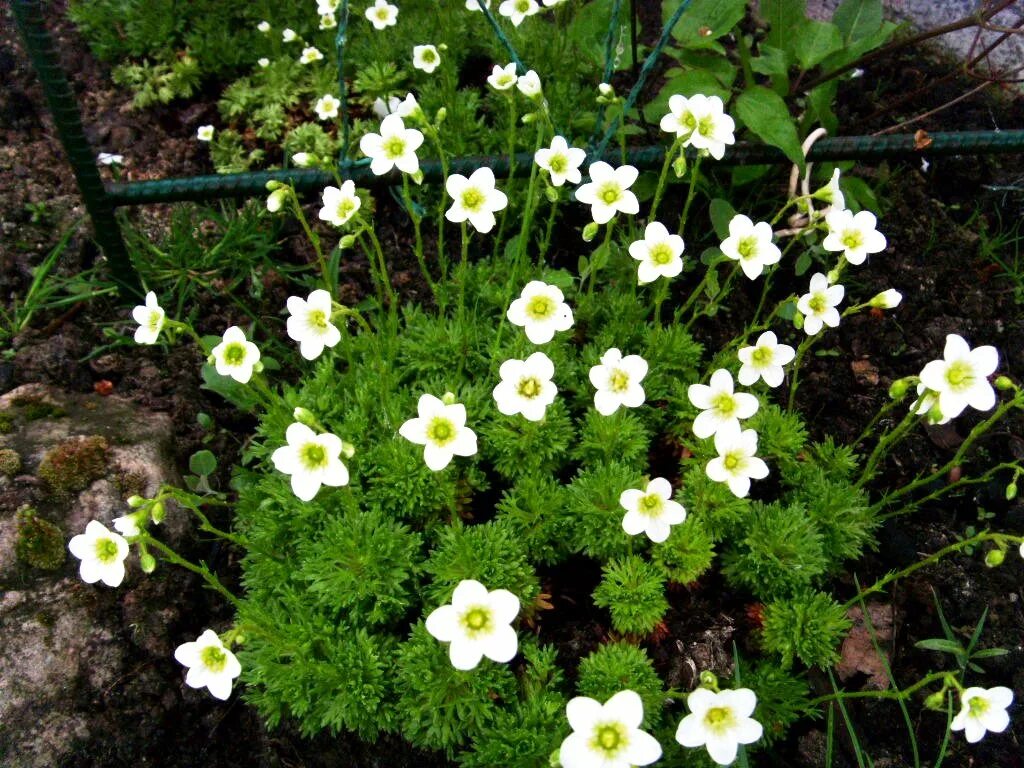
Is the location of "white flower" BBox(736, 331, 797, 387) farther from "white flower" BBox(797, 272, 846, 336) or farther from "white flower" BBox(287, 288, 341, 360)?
"white flower" BBox(287, 288, 341, 360)

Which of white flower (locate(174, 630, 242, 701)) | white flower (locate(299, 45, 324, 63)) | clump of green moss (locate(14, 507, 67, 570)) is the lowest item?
clump of green moss (locate(14, 507, 67, 570))

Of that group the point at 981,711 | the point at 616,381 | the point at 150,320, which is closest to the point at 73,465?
the point at 150,320

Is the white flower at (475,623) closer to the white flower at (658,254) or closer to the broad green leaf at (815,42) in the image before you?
the white flower at (658,254)

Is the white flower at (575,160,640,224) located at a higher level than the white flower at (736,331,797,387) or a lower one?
higher

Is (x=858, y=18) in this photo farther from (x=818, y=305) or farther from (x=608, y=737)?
(x=608, y=737)

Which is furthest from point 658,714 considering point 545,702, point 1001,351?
point 1001,351

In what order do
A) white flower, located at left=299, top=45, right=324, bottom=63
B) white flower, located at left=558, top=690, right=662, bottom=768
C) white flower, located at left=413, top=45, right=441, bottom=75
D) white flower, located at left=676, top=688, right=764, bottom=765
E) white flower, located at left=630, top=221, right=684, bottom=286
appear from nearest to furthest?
white flower, located at left=558, top=690, right=662, bottom=768, white flower, located at left=676, top=688, right=764, bottom=765, white flower, located at left=630, top=221, right=684, bottom=286, white flower, located at left=413, top=45, right=441, bottom=75, white flower, located at left=299, top=45, right=324, bottom=63

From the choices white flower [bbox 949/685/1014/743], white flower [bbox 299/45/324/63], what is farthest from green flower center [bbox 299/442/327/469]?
white flower [bbox 299/45/324/63]
